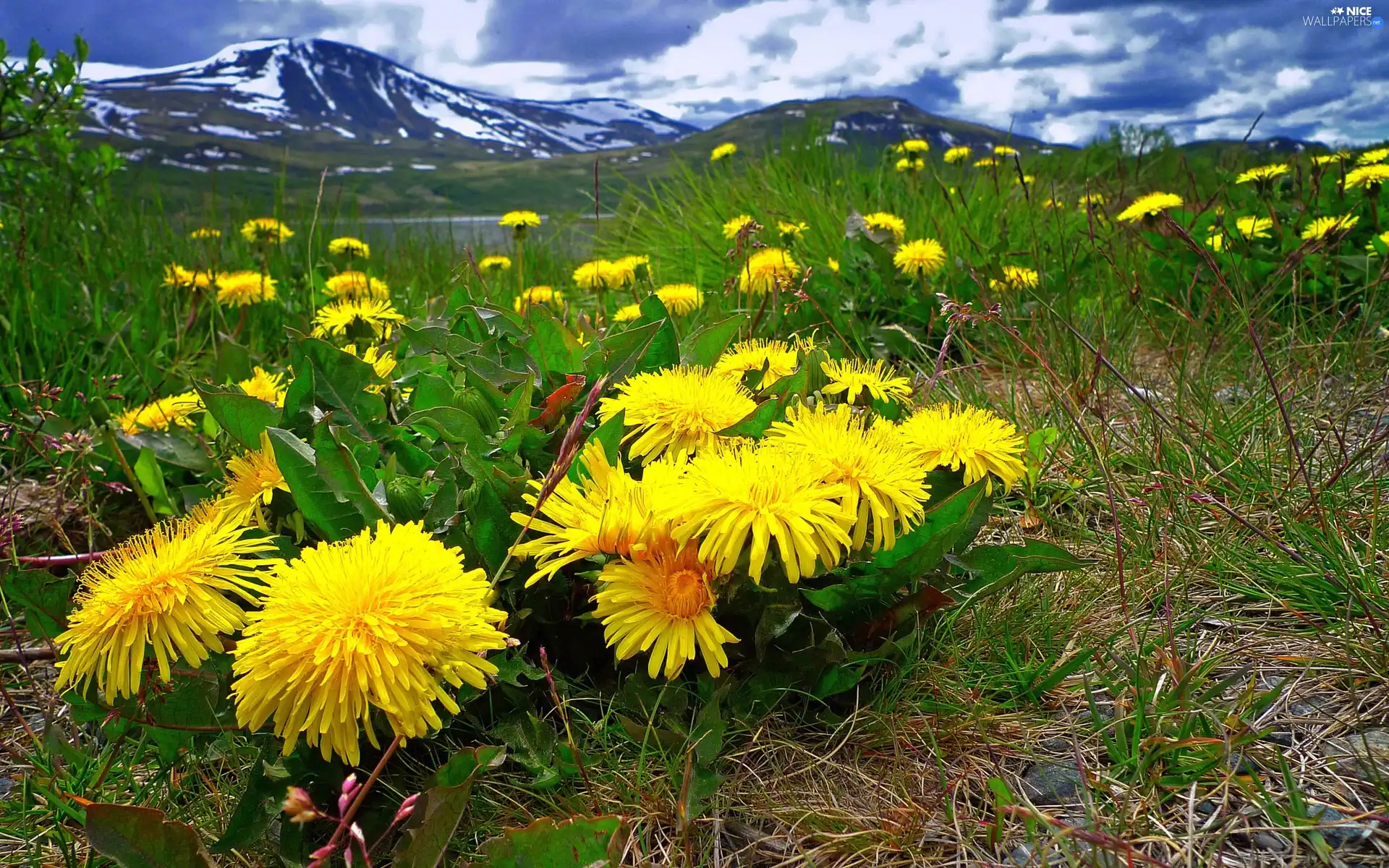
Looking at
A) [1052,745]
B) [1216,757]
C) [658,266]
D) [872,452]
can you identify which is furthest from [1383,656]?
[658,266]

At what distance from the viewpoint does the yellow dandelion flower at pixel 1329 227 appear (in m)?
2.76

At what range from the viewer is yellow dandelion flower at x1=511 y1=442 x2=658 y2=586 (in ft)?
3.77

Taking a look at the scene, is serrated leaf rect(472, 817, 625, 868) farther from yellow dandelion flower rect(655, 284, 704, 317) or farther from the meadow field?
yellow dandelion flower rect(655, 284, 704, 317)

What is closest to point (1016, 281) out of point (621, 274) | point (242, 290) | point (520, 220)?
point (621, 274)

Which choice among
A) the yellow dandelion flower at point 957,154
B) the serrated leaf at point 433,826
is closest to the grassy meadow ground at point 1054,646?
the serrated leaf at point 433,826

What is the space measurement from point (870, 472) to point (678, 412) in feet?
1.19

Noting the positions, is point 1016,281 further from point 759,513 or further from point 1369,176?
point 759,513

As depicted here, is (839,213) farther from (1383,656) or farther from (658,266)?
(1383,656)

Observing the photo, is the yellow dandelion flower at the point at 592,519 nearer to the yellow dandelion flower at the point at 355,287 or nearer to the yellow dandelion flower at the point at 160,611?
the yellow dandelion flower at the point at 160,611

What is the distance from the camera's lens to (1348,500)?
1749 millimetres

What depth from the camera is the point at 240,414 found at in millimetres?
1561

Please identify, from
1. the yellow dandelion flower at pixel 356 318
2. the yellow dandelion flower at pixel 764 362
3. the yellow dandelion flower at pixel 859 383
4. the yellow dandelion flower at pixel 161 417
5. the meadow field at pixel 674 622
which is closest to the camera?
the meadow field at pixel 674 622

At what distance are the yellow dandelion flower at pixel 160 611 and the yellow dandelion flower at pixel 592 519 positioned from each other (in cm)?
36

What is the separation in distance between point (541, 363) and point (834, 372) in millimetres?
686
